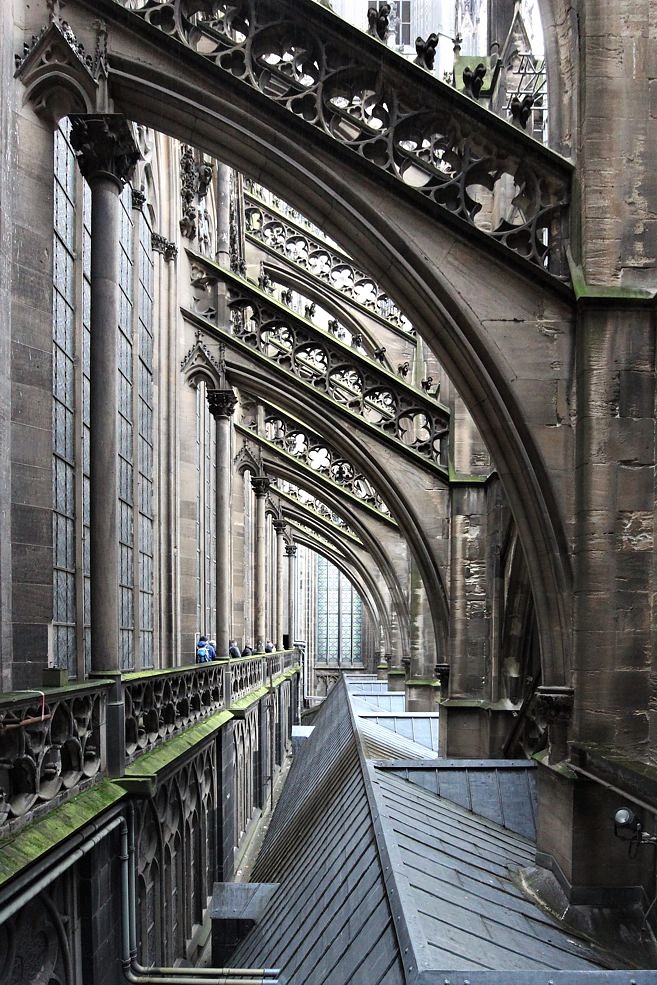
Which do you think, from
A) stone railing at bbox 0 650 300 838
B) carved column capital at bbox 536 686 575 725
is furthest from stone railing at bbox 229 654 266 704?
carved column capital at bbox 536 686 575 725

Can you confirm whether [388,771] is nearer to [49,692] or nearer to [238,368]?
[49,692]

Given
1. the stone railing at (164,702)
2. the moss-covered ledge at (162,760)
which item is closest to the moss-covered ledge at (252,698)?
the stone railing at (164,702)

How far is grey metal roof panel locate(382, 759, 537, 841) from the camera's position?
7.20 meters

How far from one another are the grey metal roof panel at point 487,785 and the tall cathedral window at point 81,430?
2.81 metres

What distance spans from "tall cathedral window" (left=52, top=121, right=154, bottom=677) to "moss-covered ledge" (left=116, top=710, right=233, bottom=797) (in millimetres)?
915

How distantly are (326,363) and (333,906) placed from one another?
8.22m

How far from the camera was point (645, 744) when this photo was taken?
18.7 feet

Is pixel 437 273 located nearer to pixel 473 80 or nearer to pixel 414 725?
pixel 473 80

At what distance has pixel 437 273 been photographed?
21.0 ft

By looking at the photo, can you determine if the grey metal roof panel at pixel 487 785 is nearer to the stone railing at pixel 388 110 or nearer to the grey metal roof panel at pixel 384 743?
the grey metal roof panel at pixel 384 743

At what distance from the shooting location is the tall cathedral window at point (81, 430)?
8070 millimetres

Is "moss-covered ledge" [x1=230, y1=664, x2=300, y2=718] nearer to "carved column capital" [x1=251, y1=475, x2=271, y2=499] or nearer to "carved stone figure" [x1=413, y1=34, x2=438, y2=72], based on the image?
"carved column capital" [x1=251, y1=475, x2=271, y2=499]

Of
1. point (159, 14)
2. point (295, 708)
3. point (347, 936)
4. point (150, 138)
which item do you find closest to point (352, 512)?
point (150, 138)

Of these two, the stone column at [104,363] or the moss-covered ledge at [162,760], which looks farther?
the stone column at [104,363]
